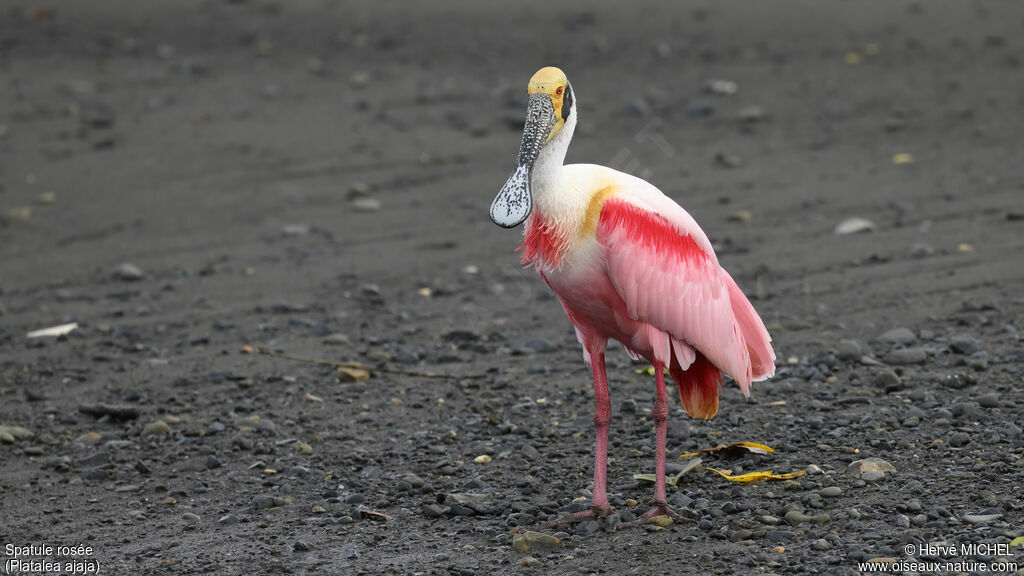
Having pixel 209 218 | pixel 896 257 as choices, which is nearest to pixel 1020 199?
pixel 896 257

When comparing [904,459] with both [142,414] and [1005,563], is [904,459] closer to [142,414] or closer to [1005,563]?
[1005,563]

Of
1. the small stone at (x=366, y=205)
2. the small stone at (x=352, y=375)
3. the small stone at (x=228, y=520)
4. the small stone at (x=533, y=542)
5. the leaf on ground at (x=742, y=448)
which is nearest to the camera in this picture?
the small stone at (x=533, y=542)

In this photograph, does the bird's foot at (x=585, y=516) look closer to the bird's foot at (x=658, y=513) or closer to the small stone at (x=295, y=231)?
the bird's foot at (x=658, y=513)

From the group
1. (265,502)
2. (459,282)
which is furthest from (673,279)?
(459,282)

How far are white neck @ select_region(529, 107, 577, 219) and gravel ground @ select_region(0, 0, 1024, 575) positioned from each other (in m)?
1.45

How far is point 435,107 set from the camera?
13.9 meters

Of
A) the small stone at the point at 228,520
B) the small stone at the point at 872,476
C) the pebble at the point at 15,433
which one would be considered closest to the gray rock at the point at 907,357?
the small stone at the point at 872,476

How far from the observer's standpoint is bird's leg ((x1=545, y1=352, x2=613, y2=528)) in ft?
18.9

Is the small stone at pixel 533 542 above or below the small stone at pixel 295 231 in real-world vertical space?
below

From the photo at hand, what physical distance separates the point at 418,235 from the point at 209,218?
2045 millimetres

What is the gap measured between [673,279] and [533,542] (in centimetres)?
135

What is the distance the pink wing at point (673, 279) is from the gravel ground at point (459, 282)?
0.72 m

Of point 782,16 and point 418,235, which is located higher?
point 782,16

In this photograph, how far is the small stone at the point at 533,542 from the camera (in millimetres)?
5473
